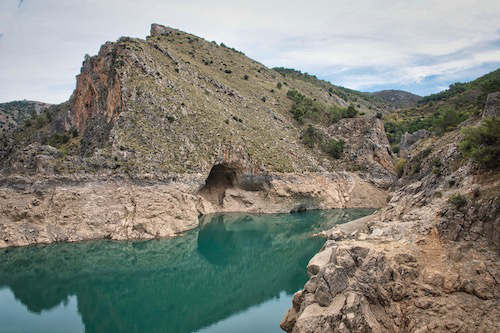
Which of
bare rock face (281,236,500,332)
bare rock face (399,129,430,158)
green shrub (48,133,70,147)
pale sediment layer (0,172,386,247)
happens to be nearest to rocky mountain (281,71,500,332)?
bare rock face (281,236,500,332)

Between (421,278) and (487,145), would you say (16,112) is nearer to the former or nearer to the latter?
(421,278)

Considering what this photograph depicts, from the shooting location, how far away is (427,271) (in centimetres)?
1317

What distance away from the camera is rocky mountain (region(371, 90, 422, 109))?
12875 cm

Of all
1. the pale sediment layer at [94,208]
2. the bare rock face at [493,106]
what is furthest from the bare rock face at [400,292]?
the pale sediment layer at [94,208]

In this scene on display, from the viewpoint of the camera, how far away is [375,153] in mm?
55562

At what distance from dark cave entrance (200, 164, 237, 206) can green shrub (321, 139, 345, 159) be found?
17992 mm

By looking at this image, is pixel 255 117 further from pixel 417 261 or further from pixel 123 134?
pixel 417 261

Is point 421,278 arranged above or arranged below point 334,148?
below

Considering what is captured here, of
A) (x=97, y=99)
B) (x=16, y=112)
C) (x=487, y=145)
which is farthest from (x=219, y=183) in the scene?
(x=16, y=112)

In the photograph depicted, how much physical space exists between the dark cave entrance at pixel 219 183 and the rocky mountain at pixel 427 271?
31869 mm

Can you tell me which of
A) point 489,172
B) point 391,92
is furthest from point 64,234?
point 391,92

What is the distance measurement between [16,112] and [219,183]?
72342 mm

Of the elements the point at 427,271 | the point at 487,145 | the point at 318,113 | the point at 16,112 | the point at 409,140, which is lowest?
the point at 427,271

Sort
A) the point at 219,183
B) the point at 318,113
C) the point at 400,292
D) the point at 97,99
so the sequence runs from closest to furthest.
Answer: the point at 400,292
the point at 97,99
the point at 219,183
the point at 318,113
